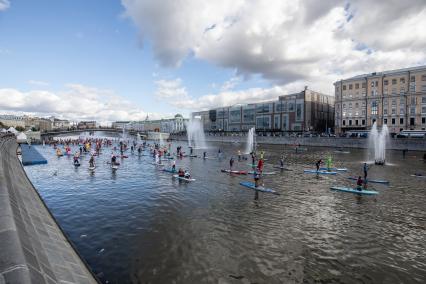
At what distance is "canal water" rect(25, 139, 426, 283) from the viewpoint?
11883mm

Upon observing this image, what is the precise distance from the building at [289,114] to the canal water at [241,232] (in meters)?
106

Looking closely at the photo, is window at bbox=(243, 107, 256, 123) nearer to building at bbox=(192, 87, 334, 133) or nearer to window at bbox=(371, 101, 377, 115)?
building at bbox=(192, 87, 334, 133)

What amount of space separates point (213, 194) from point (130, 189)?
943 centimetres

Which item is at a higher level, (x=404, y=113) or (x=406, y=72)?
(x=406, y=72)

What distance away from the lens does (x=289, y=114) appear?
13700 centimetres

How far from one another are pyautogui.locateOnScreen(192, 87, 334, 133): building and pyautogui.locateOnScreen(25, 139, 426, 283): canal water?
10606 cm

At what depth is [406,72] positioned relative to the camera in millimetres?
92562

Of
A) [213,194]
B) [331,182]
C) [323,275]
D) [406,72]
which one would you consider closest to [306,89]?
[406,72]

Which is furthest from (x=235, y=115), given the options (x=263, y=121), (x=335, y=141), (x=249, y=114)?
(x=335, y=141)

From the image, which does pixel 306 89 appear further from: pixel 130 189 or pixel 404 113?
pixel 130 189

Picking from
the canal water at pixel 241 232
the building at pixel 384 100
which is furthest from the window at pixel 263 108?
the canal water at pixel 241 232

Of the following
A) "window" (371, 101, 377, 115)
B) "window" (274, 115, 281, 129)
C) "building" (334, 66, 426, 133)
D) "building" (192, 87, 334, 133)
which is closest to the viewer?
"building" (334, 66, 426, 133)

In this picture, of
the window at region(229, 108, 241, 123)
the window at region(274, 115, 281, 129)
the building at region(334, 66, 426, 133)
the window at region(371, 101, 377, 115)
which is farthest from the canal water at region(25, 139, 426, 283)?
the window at region(229, 108, 241, 123)

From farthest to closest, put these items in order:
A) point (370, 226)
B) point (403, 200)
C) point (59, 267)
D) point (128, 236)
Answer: point (403, 200) → point (370, 226) → point (128, 236) → point (59, 267)
